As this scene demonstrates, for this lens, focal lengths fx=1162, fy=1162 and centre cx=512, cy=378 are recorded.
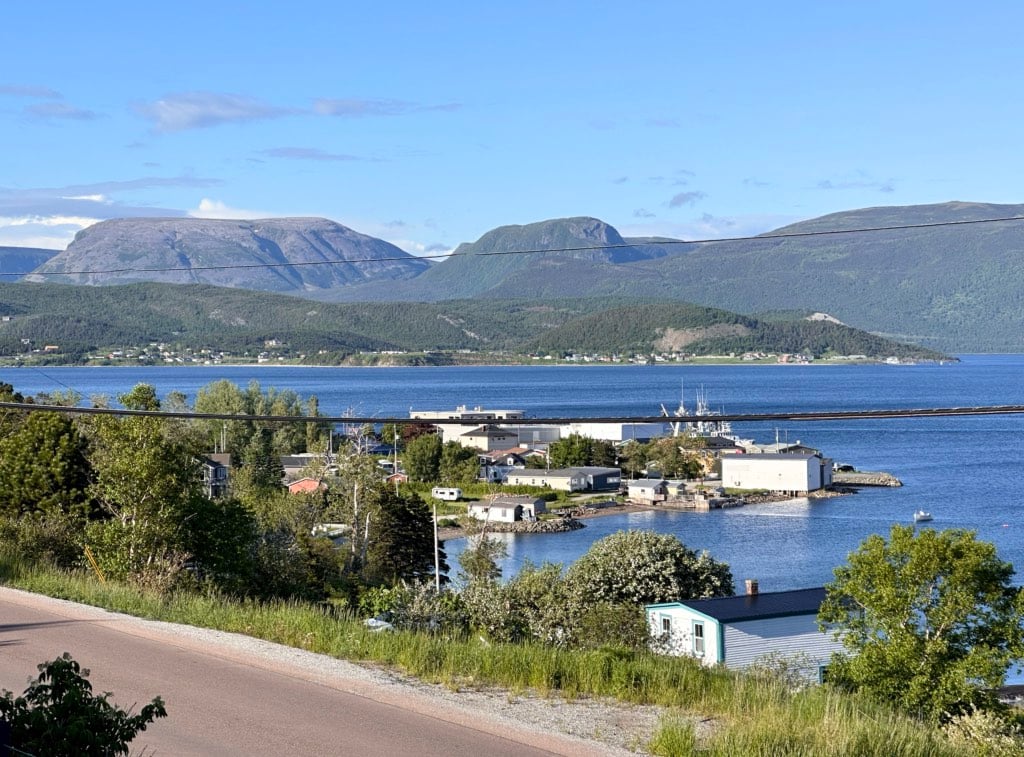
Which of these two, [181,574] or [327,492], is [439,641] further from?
[327,492]

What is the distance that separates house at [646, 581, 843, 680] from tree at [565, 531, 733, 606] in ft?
9.33

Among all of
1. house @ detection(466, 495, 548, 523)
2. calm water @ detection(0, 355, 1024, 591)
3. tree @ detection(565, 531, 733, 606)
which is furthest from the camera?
house @ detection(466, 495, 548, 523)

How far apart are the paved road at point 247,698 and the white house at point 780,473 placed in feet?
196

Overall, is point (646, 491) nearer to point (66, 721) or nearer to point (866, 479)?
point (866, 479)

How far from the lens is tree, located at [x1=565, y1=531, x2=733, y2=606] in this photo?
24734 millimetres

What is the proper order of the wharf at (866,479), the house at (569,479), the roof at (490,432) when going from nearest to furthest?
the wharf at (866,479)
the house at (569,479)
the roof at (490,432)

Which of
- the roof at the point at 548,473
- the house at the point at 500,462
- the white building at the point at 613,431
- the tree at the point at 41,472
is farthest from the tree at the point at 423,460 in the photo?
the tree at the point at 41,472

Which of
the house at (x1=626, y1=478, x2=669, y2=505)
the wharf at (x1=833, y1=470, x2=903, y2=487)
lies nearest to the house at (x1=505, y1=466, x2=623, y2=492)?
the house at (x1=626, y1=478, x2=669, y2=505)

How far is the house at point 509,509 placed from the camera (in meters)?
53.6

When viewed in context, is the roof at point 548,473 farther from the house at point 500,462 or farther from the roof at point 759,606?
the roof at point 759,606

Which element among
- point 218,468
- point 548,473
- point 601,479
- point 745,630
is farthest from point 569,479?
point 745,630

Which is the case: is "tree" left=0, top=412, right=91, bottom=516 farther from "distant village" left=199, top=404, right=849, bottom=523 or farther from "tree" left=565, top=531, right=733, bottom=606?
"distant village" left=199, top=404, right=849, bottom=523

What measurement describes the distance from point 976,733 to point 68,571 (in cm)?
928

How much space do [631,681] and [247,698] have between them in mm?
2561
